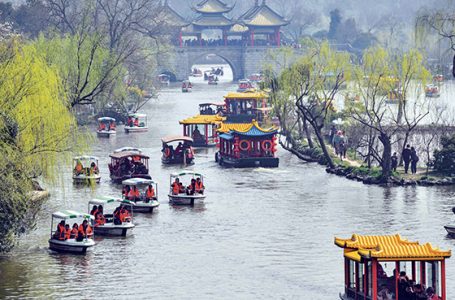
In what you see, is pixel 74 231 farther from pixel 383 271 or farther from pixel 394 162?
pixel 394 162

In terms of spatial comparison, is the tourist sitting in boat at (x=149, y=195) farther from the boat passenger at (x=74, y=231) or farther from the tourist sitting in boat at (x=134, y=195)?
the boat passenger at (x=74, y=231)

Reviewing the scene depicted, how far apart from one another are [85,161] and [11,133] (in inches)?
1025

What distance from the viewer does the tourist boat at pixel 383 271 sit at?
156 ft

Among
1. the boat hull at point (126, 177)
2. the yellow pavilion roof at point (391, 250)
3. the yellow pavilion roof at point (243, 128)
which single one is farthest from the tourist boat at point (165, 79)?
the yellow pavilion roof at point (391, 250)

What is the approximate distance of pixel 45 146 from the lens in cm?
6284

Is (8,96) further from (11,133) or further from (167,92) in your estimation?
(167,92)

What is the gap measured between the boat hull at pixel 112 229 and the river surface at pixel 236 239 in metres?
0.52

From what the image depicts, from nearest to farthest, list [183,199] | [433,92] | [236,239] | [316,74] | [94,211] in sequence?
[236,239] < [94,211] < [183,199] < [316,74] < [433,92]

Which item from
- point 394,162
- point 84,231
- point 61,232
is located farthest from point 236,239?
point 394,162

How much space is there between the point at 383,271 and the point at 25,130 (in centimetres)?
2035

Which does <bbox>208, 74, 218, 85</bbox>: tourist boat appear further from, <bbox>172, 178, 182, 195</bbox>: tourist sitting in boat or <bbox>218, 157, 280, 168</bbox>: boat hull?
<bbox>172, 178, 182, 195</bbox>: tourist sitting in boat

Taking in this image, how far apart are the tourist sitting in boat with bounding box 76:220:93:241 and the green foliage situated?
2679 cm

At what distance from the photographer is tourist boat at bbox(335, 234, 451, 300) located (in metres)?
47.7

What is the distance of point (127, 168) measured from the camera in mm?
82062
